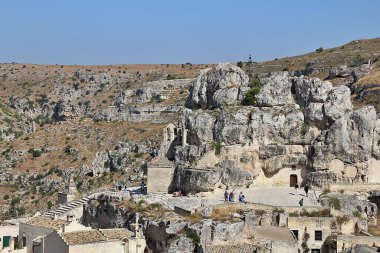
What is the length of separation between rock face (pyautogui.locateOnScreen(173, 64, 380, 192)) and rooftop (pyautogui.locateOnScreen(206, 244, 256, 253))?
419 inches

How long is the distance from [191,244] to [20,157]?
217 feet

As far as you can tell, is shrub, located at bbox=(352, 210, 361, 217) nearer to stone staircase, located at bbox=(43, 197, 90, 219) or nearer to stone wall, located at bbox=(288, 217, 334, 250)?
stone wall, located at bbox=(288, 217, 334, 250)

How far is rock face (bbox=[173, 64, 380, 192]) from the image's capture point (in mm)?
54344

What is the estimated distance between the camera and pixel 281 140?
56156 millimetres

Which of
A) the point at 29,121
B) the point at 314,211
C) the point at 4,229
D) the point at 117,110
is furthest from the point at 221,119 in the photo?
the point at 29,121

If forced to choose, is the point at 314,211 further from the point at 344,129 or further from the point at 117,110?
the point at 117,110

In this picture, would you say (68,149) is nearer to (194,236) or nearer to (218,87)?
(218,87)

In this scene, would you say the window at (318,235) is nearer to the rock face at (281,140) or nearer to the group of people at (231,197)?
the group of people at (231,197)

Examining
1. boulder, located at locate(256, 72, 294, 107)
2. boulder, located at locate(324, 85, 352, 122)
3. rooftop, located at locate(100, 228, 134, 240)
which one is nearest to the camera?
rooftop, located at locate(100, 228, 134, 240)

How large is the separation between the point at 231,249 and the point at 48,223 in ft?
42.8

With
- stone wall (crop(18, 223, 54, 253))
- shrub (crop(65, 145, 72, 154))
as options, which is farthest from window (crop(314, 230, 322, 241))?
shrub (crop(65, 145, 72, 154))

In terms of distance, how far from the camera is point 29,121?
473 ft

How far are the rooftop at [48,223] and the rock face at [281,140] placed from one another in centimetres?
1081

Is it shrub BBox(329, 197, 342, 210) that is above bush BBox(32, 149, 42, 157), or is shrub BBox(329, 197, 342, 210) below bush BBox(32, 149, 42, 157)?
below
